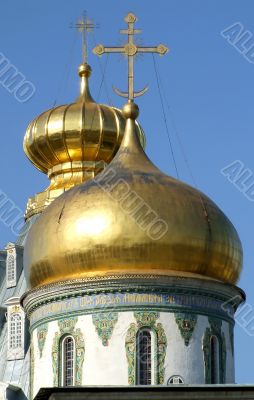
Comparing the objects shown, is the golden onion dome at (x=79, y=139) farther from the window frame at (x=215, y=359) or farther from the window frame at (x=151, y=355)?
the window frame at (x=151, y=355)

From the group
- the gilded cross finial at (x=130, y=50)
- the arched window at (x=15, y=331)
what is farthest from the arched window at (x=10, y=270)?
the gilded cross finial at (x=130, y=50)

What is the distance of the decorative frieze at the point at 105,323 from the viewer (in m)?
30.8

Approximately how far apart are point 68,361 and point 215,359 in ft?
9.12

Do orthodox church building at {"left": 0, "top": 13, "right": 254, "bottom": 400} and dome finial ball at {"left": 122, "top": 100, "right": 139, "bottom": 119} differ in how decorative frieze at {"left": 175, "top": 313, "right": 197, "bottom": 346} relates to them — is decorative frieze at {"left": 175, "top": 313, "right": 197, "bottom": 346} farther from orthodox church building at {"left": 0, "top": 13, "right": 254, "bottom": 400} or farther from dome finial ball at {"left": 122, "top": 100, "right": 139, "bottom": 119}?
dome finial ball at {"left": 122, "top": 100, "right": 139, "bottom": 119}

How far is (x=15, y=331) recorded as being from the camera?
41875mm

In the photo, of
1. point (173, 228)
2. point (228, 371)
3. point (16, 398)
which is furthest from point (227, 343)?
point (16, 398)

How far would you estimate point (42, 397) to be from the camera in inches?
1077

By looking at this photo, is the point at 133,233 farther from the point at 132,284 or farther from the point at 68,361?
the point at 68,361

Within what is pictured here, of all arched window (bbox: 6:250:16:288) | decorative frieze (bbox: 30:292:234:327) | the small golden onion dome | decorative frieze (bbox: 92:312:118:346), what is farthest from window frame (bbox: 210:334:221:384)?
arched window (bbox: 6:250:16:288)

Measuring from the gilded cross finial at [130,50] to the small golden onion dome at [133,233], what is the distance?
201 centimetres

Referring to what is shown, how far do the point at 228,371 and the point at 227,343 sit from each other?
1.82 ft

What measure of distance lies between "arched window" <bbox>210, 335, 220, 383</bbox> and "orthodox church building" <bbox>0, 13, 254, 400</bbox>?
0.02m

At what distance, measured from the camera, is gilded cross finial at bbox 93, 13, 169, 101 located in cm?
3406

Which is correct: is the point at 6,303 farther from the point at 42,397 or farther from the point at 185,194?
the point at 42,397
